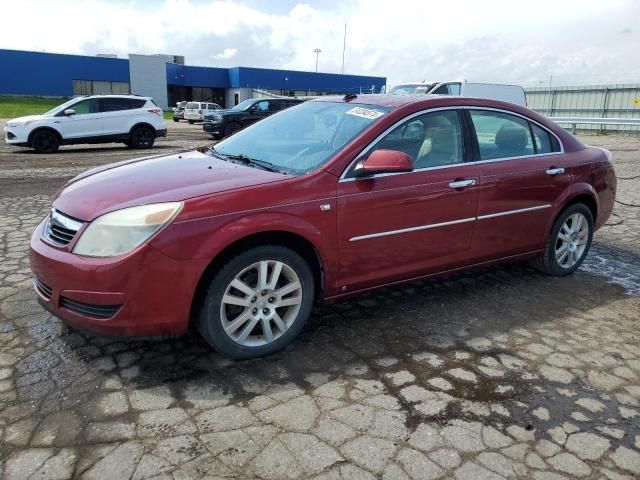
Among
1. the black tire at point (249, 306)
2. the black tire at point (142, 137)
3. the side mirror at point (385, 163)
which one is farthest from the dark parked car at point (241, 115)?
the black tire at point (249, 306)

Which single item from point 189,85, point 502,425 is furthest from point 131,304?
point 189,85

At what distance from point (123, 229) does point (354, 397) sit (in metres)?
1.56

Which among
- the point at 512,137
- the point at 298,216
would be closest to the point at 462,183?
the point at 512,137

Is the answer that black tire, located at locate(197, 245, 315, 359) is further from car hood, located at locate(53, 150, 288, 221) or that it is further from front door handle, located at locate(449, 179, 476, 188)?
front door handle, located at locate(449, 179, 476, 188)

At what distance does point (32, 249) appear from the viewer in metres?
3.35

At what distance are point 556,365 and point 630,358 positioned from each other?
0.57 m

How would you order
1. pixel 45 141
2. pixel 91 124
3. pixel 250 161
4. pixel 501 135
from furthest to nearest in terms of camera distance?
pixel 91 124, pixel 45 141, pixel 501 135, pixel 250 161

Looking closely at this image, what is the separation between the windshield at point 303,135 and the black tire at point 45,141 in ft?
40.1

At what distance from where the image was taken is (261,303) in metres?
3.30

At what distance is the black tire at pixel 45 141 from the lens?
1455 cm

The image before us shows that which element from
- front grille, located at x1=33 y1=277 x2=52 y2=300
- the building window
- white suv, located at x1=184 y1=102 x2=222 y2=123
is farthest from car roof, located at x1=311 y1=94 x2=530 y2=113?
the building window

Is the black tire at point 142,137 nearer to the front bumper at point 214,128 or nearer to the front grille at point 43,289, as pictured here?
the front bumper at point 214,128

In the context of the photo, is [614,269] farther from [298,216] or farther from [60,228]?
[60,228]

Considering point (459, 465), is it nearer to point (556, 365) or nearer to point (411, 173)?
point (556, 365)
